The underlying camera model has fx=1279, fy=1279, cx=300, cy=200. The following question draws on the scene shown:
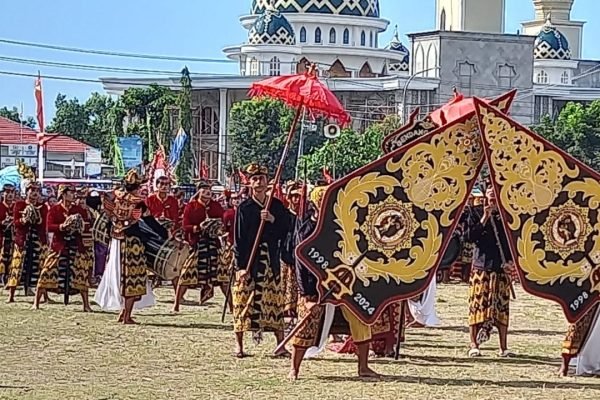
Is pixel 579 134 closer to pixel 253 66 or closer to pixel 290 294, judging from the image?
pixel 253 66

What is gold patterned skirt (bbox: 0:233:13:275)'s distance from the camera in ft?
61.1

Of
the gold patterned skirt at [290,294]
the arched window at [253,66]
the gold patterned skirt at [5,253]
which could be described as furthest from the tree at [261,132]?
the gold patterned skirt at [290,294]

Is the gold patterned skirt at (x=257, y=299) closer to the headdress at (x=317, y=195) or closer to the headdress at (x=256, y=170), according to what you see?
the headdress at (x=256, y=170)

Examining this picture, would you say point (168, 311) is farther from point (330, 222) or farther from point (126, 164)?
point (126, 164)

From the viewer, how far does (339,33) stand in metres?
86.1

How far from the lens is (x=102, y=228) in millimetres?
15172

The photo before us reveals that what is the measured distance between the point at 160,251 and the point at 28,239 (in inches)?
148

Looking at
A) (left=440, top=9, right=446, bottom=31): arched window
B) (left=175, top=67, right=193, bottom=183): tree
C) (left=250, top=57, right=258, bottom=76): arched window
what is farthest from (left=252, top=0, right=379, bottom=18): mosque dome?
(left=175, top=67, right=193, bottom=183): tree

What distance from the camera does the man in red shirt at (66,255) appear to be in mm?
15430

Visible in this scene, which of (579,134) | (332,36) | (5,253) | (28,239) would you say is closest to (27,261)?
(28,239)

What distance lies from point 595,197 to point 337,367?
8.71 ft

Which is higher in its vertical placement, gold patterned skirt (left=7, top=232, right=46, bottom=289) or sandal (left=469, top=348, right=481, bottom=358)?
gold patterned skirt (left=7, top=232, right=46, bottom=289)

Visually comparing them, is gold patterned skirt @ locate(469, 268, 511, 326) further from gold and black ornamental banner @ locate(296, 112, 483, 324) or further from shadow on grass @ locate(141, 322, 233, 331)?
shadow on grass @ locate(141, 322, 233, 331)

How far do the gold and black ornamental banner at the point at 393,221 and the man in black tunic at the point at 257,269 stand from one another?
1360 millimetres
